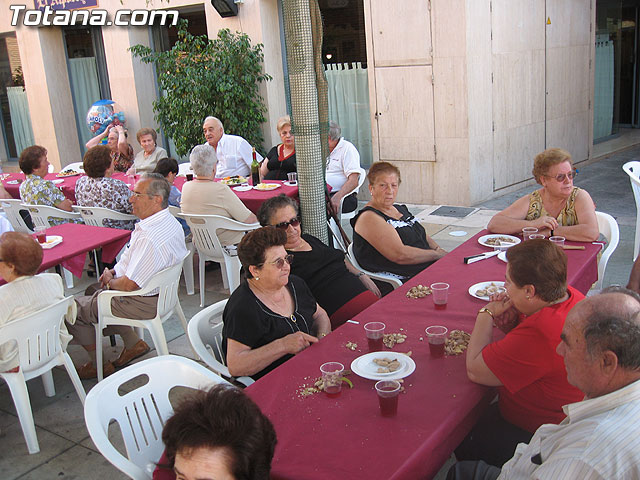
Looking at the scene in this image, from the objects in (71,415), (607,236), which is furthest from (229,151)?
(607,236)

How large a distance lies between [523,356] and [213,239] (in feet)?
12.1

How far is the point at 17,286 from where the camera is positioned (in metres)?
3.65

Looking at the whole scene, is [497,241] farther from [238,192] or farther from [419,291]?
[238,192]

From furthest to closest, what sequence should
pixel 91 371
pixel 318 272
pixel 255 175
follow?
pixel 255 175, pixel 91 371, pixel 318 272

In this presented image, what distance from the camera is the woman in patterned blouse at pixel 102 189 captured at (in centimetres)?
593

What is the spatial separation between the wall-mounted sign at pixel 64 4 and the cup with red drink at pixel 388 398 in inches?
444

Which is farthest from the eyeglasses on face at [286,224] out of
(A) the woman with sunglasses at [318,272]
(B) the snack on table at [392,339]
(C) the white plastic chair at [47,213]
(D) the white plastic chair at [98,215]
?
(C) the white plastic chair at [47,213]

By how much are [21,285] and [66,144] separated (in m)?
10.0

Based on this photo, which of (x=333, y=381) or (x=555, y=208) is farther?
(x=555, y=208)

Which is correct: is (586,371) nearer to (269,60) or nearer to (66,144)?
(269,60)

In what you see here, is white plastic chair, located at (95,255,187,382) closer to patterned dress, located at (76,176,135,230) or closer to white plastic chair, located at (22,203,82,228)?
patterned dress, located at (76,176,135,230)

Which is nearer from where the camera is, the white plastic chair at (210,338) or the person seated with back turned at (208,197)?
the white plastic chair at (210,338)

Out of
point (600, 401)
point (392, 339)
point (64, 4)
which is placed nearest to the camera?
point (600, 401)

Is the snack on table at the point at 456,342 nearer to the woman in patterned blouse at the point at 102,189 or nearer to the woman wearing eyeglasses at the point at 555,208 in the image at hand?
the woman wearing eyeglasses at the point at 555,208
